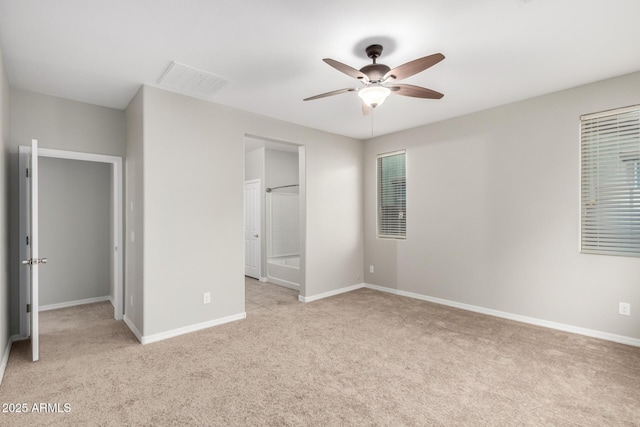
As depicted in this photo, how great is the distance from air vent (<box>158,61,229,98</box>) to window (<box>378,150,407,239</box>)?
309 centimetres

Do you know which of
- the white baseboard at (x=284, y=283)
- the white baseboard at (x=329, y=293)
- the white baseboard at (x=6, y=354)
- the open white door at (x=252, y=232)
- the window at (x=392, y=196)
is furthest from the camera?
the open white door at (x=252, y=232)

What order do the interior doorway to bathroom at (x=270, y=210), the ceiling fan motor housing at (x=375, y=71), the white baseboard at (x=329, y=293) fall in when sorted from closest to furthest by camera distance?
1. the ceiling fan motor housing at (x=375, y=71)
2. the white baseboard at (x=329, y=293)
3. the interior doorway to bathroom at (x=270, y=210)

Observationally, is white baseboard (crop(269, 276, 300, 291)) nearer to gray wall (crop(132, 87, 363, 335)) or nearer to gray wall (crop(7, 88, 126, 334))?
gray wall (crop(132, 87, 363, 335))

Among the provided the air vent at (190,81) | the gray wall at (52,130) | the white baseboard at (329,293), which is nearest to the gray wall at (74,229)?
the gray wall at (52,130)

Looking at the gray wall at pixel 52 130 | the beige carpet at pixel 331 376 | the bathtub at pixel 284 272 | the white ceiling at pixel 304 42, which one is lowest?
the beige carpet at pixel 331 376

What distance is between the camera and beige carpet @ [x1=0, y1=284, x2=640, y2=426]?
2096mm

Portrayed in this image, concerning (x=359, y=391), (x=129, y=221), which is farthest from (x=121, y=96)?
(x=359, y=391)

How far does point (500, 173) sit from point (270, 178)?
4.25 meters

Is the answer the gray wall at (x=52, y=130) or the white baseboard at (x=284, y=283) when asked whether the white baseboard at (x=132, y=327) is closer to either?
the gray wall at (x=52, y=130)

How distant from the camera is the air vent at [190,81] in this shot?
298 centimetres

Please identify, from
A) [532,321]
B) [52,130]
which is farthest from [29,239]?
[532,321]

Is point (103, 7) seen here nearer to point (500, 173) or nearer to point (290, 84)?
point (290, 84)

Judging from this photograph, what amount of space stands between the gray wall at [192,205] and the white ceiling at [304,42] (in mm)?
403

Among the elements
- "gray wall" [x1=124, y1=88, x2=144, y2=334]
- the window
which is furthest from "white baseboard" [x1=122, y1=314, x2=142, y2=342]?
the window
